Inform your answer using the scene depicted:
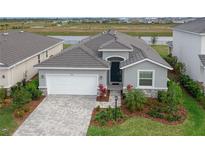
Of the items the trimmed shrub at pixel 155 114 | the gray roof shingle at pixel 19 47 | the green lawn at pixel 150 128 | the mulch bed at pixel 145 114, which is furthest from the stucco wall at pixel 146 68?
the gray roof shingle at pixel 19 47

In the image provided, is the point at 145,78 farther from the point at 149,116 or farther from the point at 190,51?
the point at 190,51

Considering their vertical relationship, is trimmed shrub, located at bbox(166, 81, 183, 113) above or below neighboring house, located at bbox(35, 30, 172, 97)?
below

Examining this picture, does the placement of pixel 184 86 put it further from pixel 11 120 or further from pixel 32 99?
pixel 11 120

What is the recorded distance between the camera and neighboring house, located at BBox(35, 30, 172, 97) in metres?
19.5

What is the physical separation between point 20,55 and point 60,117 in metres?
9.36

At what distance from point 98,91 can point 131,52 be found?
4.30 m

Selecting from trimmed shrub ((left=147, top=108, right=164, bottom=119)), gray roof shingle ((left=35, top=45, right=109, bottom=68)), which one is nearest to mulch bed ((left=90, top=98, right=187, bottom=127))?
trimmed shrub ((left=147, top=108, right=164, bottom=119))

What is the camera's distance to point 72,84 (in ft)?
67.0

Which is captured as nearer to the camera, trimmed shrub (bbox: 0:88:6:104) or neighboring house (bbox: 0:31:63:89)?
trimmed shrub (bbox: 0:88:6:104)

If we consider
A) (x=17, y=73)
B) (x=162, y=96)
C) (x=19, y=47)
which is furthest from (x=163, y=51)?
(x=17, y=73)

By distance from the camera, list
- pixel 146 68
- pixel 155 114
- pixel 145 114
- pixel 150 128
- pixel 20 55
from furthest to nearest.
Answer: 1. pixel 20 55
2. pixel 146 68
3. pixel 145 114
4. pixel 155 114
5. pixel 150 128

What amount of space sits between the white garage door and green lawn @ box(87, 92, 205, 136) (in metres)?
5.22

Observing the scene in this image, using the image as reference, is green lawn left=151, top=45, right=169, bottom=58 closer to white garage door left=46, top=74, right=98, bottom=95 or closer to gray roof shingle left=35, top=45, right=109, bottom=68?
gray roof shingle left=35, top=45, right=109, bottom=68

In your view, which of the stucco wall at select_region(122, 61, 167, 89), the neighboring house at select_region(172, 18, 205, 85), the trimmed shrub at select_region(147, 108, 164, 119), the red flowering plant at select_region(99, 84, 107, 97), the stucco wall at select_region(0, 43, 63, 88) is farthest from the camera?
the neighboring house at select_region(172, 18, 205, 85)
